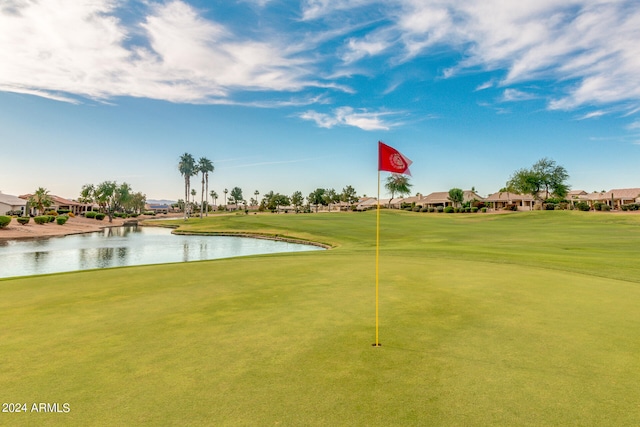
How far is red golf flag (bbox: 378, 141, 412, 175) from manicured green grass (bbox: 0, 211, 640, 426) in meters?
2.97

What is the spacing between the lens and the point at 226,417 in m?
3.58

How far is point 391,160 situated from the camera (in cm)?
670

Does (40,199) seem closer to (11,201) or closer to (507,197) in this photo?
(11,201)

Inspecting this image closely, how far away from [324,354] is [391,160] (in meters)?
3.75

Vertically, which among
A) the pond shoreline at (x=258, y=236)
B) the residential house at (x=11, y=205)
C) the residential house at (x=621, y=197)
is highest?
the residential house at (x=621, y=197)

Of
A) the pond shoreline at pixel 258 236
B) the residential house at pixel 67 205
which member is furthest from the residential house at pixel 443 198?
the residential house at pixel 67 205

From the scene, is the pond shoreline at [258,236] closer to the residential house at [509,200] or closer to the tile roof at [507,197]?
the residential house at [509,200]

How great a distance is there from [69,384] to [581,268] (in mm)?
16544

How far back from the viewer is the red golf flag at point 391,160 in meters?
6.54

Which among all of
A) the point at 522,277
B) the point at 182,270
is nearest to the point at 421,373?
the point at 522,277

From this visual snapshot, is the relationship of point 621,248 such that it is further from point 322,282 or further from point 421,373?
Answer: point 421,373

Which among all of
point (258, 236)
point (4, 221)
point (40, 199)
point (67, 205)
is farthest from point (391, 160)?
point (67, 205)

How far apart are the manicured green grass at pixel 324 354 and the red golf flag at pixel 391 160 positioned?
2.97m

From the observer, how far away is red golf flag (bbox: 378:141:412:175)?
21.5ft
